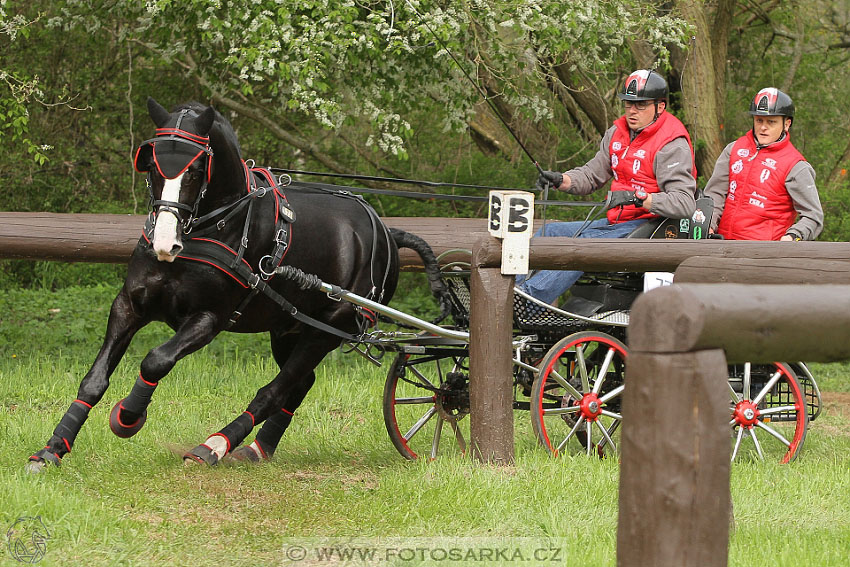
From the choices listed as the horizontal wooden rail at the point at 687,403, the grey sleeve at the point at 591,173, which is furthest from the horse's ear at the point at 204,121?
the horizontal wooden rail at the point at 687,403

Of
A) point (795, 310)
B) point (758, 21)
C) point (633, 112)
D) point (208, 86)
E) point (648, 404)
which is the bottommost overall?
point (648, 404)

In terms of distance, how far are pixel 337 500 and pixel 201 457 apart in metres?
0.80

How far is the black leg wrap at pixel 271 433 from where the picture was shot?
5.73 m

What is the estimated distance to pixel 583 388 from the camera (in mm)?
5867

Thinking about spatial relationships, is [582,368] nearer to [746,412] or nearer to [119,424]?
[746,412]

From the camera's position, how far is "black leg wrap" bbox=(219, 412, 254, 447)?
5223mm

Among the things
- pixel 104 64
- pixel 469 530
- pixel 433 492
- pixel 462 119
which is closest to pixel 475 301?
pixel 433 492

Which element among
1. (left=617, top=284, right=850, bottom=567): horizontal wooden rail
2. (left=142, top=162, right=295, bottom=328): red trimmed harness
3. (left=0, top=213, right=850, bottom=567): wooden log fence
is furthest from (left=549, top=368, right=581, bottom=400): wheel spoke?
(left=617, top=284, right=850, bottom=567): horizontal wooden rail

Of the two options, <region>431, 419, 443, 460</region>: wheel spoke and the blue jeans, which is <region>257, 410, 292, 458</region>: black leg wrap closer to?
<region>431, 419, 443, 460</region>: wheel spoke

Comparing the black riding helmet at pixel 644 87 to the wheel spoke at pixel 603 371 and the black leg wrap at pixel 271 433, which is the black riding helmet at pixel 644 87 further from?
the black leg wrap at pixel 271 433

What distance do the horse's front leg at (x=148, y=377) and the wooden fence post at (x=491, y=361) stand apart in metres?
1.36

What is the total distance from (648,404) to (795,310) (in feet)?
1.35

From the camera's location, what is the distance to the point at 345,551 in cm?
388

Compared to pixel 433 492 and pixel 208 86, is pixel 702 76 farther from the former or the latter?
pixel 433 492
